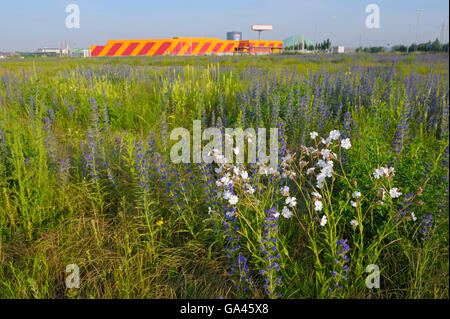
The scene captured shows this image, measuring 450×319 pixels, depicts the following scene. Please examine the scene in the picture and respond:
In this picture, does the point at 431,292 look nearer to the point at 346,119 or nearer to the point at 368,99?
the point at 346,119

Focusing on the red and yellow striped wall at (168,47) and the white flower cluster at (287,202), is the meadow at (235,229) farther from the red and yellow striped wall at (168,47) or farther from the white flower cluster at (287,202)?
the red and yellow striped wall at (168,47)

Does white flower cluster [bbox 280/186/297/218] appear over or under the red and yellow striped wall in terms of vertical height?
under

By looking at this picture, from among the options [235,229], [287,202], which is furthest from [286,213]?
[235,229]

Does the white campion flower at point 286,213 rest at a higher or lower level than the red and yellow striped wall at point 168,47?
lower

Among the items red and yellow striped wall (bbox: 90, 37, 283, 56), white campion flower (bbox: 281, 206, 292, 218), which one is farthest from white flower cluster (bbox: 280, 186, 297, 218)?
red and yellow striped wall (bbox: 90, 37, 283, 56)

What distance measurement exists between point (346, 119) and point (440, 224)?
37.3 inches

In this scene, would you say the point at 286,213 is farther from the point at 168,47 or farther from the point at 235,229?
the point at 168,47

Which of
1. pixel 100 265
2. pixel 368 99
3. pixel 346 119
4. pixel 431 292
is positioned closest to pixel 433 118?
pixel 368 99

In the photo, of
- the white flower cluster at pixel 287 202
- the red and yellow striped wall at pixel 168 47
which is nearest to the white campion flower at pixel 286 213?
the white flower cluster at pixel 287 202

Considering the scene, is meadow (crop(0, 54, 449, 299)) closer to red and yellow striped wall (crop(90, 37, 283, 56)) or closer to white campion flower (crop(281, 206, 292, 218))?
white campion flower (crop(281, 206, 292, 218))

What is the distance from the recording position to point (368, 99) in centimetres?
428

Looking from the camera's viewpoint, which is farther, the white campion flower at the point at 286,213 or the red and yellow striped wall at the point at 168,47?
the red and yellow striped wall at the point at 168,47

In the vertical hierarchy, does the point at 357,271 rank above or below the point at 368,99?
below

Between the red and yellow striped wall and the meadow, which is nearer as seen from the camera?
the meadow
